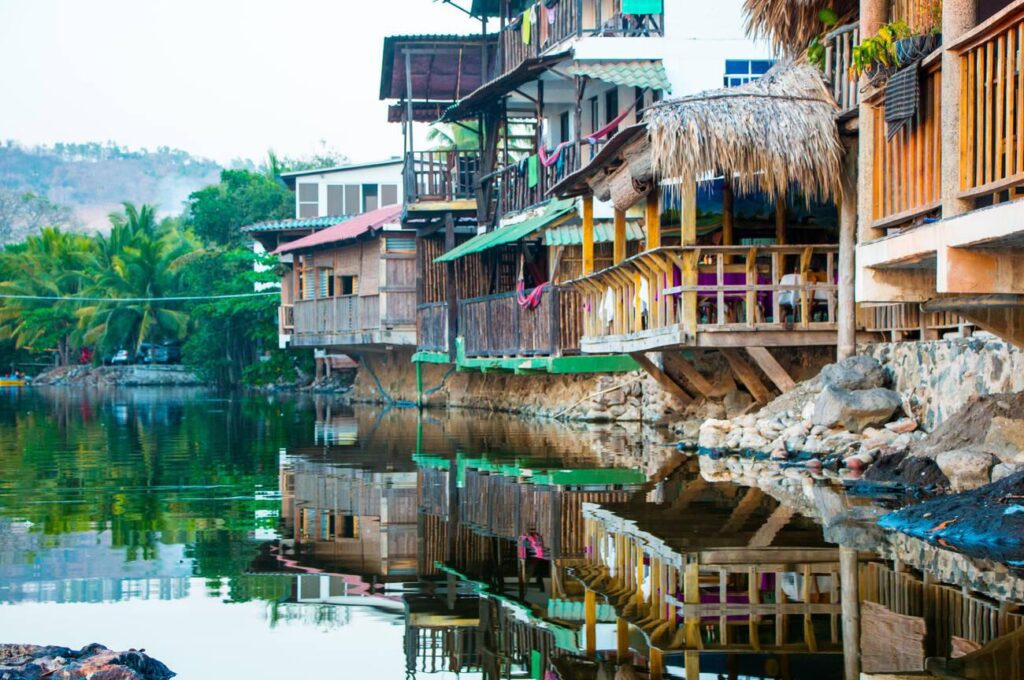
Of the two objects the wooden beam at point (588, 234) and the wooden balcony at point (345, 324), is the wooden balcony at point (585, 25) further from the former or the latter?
the wooden balcony at point (345, 324)

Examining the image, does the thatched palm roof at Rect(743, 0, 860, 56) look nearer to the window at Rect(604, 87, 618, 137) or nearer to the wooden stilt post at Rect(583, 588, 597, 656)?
the wooden stilt post at Rect(583, 588, 597, 656)

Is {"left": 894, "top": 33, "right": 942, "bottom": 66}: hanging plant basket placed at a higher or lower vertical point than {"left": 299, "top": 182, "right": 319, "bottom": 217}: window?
lower

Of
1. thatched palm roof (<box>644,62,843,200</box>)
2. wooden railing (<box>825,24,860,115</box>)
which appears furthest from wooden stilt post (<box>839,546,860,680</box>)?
wooden railing (<box>825,24,860,115</box>)

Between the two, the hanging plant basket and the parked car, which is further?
the parked car

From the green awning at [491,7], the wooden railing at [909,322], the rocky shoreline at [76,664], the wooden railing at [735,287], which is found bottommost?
the rocky shoreline at [76,664]

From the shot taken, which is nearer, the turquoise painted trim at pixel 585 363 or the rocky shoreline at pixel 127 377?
the turquoise painted trim at pixel 585 363

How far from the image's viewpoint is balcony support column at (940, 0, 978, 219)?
29.7 feet

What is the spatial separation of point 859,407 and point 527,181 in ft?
49.1

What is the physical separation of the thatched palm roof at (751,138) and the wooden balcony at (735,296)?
1.05 m

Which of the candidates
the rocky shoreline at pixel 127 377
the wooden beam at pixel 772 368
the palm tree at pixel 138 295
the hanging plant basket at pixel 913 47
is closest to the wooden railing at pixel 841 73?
the wooden beam at pixel 772 368

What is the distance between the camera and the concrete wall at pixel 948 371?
13562 mm

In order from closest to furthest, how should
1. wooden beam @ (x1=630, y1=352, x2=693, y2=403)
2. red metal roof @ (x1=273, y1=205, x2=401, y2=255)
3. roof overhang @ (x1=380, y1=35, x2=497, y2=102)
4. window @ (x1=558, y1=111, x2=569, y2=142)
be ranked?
wooden beam @ (x1=630, y1=352, x2=693, y2=403) → window @ (x1=558, y1=111, x2=569, y2=142) → roof overhang @ (x1=380, y1=35, x2=497, y2=102) → red metal roof @ (x1=273, y1=205, x2=401, y2=255)

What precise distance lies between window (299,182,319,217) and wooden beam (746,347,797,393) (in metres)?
31.4

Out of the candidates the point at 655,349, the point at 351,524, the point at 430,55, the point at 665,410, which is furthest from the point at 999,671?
the point at 430,55
